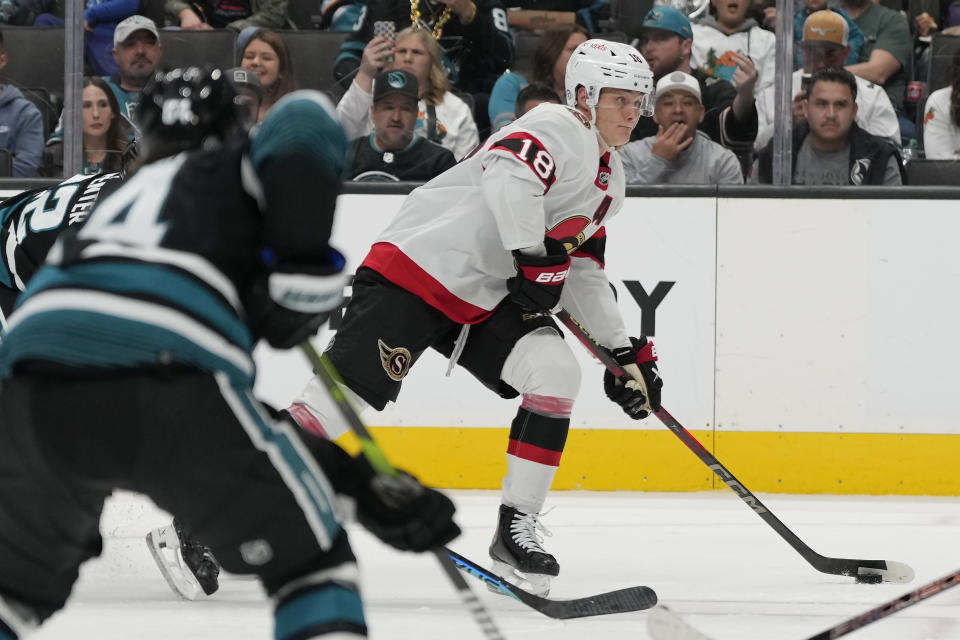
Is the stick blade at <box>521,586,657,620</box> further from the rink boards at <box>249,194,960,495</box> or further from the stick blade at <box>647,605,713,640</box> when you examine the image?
the rink boards at <box>249,194,960,495</box>

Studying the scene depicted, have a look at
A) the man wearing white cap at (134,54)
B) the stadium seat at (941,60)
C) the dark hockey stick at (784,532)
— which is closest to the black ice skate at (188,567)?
the dark hockey stick at (784,532)

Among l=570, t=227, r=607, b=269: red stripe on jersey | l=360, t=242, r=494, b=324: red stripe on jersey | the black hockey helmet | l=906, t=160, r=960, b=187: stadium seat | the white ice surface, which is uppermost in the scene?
the black hockey helmet

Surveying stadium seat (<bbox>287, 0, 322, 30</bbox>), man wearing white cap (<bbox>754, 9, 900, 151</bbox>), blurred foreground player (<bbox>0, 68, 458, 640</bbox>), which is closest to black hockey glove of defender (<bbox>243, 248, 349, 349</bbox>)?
blurred foreground player (<bbox>0, 68, 458, 640</bbox>)

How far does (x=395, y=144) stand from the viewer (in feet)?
14.6

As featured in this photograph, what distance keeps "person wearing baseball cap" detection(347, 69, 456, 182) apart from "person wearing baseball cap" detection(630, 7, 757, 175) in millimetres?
681

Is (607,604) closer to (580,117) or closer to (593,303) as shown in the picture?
(593,303)

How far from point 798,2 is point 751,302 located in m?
0.98

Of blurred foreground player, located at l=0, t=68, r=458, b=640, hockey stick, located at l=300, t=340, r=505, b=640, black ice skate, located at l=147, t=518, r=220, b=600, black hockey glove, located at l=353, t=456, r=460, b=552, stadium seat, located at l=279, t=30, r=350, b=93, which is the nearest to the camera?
blurred foreground player, located at l=0, t=68, r=458, b=640

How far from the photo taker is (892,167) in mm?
4273

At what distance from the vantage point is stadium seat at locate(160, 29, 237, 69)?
14.5 feet

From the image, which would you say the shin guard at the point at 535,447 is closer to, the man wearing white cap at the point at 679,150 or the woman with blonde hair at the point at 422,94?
the man wearing white cap at the point at 679,150

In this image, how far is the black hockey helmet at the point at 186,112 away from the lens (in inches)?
64.1

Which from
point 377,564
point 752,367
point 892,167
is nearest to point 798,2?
point 892,167

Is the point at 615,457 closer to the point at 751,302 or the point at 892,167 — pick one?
the point at 751,302
